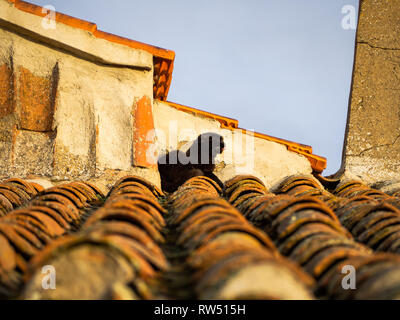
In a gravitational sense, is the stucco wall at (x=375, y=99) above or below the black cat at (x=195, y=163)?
above

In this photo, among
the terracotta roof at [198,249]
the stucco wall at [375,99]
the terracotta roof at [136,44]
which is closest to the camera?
the terracotta roof at [198,249]

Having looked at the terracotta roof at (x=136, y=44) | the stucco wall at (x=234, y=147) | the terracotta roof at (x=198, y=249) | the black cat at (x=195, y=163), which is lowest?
the terracotta roof at (x=198, y=249)

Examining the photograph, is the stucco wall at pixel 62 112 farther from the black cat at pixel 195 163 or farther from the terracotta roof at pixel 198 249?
the terracotta roof at pixel 198 249

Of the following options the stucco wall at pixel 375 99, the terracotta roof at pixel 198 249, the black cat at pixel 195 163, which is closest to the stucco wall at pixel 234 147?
the black cat at pixel 195 163

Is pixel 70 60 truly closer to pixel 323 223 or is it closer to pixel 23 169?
pixel 23 169

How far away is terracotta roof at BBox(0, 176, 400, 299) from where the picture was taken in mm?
1789

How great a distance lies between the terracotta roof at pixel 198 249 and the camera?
1.79 m

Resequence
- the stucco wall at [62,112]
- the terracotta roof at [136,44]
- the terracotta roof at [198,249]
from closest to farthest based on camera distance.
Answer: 1. the terracotta roof at [198,249]
2. the stucco wall at [62,112]
3. the terracotta roof at [136,44]

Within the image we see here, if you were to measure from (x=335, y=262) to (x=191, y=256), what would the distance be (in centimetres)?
54

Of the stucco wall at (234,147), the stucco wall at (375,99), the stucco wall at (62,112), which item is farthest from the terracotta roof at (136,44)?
the stucco wall at (375,99)

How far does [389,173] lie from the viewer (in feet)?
19.7

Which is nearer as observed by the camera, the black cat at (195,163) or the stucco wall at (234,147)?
the black cat at (195,163)

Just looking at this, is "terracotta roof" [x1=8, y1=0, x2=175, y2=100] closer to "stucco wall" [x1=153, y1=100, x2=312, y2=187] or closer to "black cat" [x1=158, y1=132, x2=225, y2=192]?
"stucco wall" [x1=153, y1=100, x2=312, y2=187]

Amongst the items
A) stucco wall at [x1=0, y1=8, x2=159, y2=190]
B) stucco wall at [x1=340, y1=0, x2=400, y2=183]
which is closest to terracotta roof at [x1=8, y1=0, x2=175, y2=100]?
stucco wall at [x1=0, y1=8, x2=159, y2=190]
